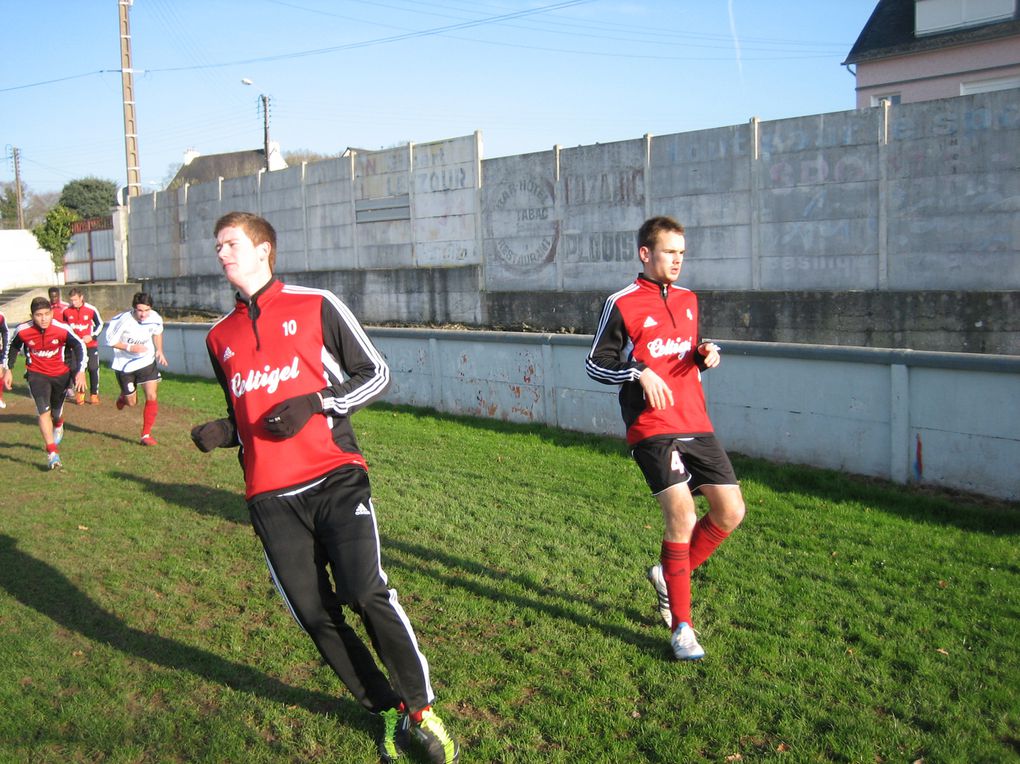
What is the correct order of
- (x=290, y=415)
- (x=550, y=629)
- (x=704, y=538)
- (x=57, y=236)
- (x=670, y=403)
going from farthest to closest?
(x=57, y=236), (x=550, y=629), (x=704, y=538), (x=670, y=403), (x=290, y=415)

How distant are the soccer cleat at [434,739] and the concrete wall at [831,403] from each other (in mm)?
5744

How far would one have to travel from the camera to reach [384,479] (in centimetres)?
931

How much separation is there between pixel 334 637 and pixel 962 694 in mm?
2931

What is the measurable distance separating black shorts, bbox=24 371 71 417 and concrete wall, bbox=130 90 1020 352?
10076 mm

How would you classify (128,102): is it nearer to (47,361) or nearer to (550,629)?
(47,361)

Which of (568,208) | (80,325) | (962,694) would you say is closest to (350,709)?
(962,694)

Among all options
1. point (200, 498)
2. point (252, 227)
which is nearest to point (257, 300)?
point (252, 227)

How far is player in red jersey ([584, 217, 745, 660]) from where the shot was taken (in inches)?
185

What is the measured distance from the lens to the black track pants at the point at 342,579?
11.8ft

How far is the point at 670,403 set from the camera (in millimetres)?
4742

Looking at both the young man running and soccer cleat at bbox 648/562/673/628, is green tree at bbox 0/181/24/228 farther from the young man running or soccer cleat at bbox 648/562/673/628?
soccer cleat at bbox 648/562/673/628

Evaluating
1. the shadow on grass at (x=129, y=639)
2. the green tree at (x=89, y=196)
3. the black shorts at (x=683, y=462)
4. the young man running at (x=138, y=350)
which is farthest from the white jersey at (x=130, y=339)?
the green tree at (x=89, y=196)

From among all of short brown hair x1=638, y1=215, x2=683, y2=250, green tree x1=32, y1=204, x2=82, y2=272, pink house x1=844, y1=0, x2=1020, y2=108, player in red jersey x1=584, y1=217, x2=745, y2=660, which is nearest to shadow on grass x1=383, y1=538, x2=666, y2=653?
player in red jersey x1=584, y1=217, x2=745, y2=660

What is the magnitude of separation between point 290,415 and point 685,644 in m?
2.42
